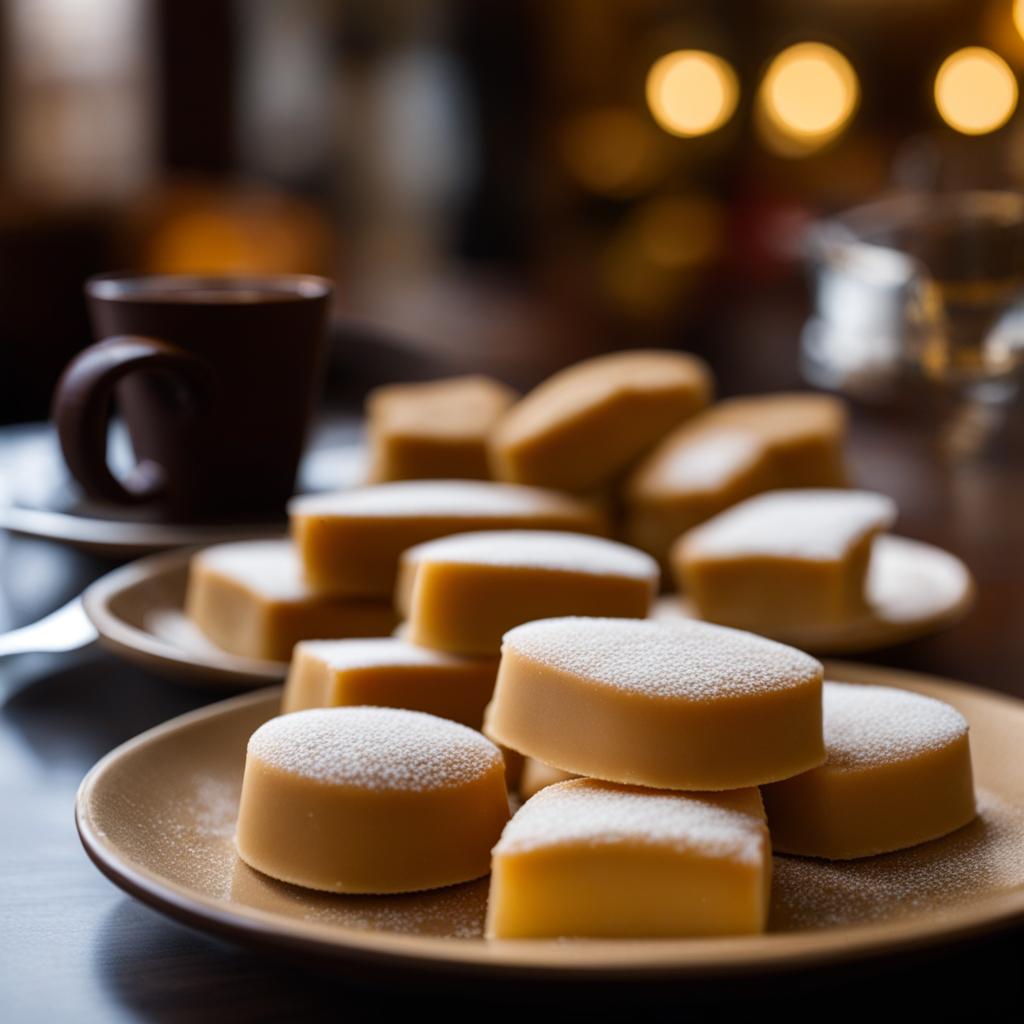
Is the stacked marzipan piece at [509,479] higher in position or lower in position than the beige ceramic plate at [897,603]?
higher

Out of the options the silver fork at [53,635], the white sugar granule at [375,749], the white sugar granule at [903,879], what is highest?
the white sugar granule at [375,749]

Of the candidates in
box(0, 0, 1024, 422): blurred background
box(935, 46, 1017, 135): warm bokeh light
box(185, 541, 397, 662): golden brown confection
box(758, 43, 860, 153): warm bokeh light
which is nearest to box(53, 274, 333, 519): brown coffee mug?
Answer: box(185, 541, 397, 662): golden brown confection

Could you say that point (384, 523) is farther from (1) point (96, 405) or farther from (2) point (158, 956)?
(2) point (158, 956)

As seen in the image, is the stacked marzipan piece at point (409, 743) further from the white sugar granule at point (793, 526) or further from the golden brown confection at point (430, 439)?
the golden brown confection at point (430, 439)

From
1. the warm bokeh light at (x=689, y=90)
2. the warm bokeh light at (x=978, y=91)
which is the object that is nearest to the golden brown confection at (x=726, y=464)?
the warm bokeh light at (x=978, y=91)

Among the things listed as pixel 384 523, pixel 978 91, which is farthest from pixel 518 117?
pixel 384 523

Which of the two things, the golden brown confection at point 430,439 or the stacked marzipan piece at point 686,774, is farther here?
the golden brown confection at point 430,439

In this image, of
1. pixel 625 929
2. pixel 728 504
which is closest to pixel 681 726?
pixel 625 929
